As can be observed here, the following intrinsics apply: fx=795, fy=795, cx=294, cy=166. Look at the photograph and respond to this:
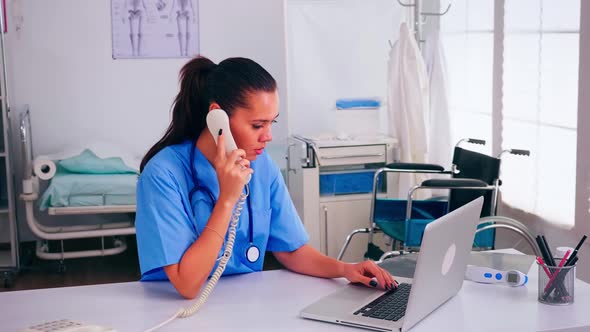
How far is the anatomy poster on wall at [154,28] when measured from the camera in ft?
16.0

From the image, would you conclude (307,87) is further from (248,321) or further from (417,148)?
(248,321)

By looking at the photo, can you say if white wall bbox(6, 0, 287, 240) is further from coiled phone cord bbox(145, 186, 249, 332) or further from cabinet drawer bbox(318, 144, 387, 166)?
coiled phone cord bbox(145, 186, 249, 332)

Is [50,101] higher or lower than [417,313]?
higher

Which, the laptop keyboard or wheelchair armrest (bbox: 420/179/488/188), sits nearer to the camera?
the laptop keyboard

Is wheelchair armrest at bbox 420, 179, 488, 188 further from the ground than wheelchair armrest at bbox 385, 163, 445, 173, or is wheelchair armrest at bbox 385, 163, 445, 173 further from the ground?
wheelchair armrest at bbox 385, 163, 445, 173

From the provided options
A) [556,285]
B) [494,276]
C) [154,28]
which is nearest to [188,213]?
[494,276]

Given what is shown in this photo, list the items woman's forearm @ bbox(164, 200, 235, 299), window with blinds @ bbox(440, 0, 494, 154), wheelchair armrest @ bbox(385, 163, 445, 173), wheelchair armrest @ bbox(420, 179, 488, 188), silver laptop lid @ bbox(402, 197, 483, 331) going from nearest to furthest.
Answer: silver laptop lid @ bbox(402, 197, 483, 331) < woman's forearm @ bbox(164, 200, 235, 299) < wheelchair armrest @ bbox(420, 179, 488, 188) < wheelchair armrest @ bbox(385, 163, 445, 173) < window with blinds @ bbox(440, 0, 494, 154)

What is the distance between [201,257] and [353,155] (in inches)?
98.9

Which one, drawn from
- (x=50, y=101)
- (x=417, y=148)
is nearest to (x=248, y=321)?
(x=417, y=148)

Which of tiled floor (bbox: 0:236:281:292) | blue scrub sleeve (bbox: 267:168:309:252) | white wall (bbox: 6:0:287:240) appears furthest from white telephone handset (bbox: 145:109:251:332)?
white wall (bbox: 6:0:287:240)

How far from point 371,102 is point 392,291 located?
2638 mm

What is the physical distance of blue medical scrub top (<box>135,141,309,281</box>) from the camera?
1.89m

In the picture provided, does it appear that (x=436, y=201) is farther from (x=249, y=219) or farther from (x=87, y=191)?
(x=249, y=219)

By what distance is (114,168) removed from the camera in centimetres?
447
